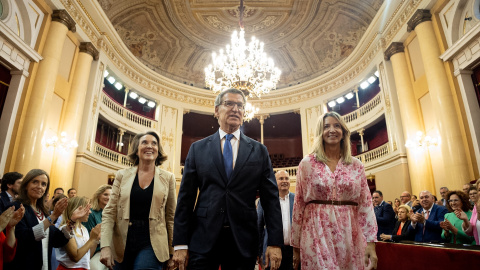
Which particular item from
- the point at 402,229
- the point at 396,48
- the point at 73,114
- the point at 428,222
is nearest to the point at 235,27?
the point at 396,48

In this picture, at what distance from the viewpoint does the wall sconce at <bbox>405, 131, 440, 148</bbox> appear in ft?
26.5

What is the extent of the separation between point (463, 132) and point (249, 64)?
584 cm

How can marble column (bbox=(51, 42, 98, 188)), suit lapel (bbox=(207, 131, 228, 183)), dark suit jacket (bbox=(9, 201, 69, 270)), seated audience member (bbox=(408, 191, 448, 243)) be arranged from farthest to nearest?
marble column (bbox=(51, 42, 98, 188)), seated audience member (bbox=(408, 191, 448, 243)), dark suit jacket (bbox=(9, 201, 69, 270)), suit lapel (bbox=(207, 131, 228, 183))

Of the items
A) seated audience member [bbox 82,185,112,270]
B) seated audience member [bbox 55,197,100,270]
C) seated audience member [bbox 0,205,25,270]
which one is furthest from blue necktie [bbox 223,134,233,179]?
seated audience member [bbox 82,185,112,270]

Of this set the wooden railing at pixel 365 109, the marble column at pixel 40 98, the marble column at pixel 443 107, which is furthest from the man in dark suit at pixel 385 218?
the marble column at pixel 40 98

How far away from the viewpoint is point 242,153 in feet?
6.16

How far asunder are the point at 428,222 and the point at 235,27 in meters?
12.6

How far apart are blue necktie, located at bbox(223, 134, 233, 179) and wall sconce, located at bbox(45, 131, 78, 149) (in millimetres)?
8351

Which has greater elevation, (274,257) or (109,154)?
(109,154)

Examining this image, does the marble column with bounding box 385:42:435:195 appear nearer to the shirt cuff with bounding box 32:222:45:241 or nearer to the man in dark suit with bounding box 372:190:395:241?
the man in dark suit with bounding box 372:190:395:241

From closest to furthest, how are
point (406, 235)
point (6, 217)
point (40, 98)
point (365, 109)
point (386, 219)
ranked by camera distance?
point (6, 217) → point (406, 235) → point (386, 219) → point (40, 98) → point (365, 109)

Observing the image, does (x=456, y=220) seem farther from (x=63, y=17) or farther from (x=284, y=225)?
(x=63, y=17)

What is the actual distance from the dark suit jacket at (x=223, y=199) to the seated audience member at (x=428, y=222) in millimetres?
2936

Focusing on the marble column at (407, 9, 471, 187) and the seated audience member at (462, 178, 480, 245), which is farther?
the marble column at (407, 9, 471, 187)
